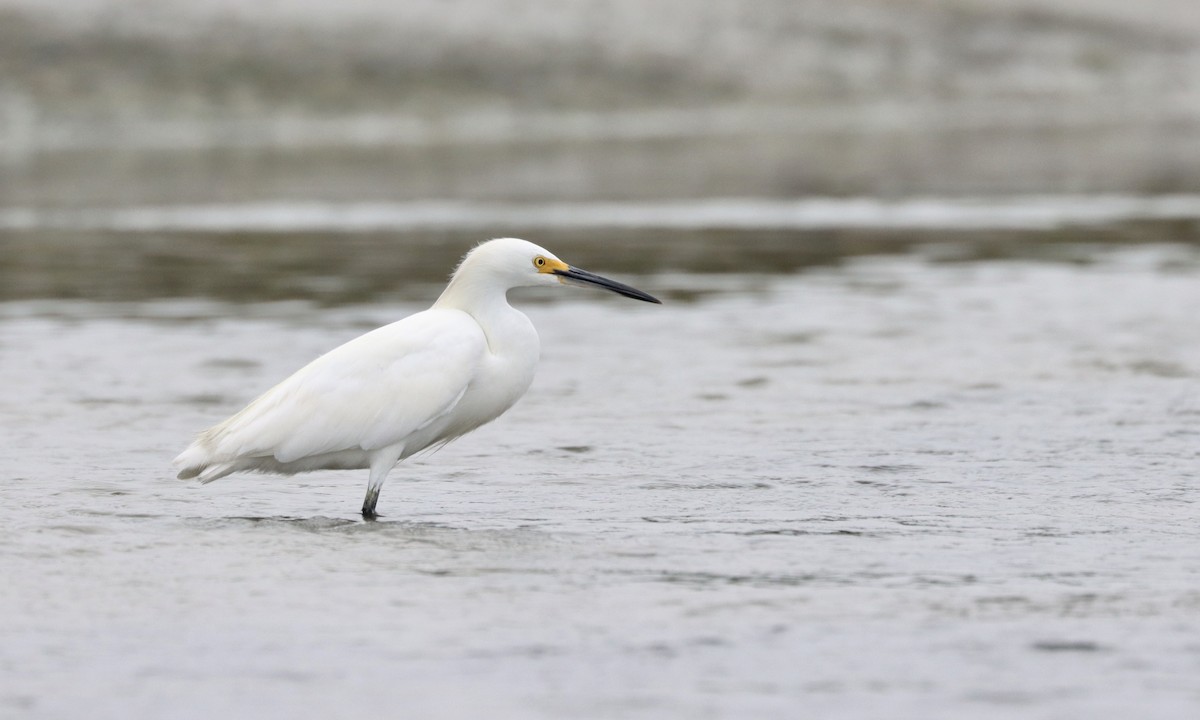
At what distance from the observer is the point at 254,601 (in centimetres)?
714

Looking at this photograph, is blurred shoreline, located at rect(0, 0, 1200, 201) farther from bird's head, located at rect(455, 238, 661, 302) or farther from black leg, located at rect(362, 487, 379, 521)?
black leg, located at rect(362, 487, 379, 521)

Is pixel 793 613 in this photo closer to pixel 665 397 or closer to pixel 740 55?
pixel 665 397

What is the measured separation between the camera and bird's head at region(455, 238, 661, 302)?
884 cm

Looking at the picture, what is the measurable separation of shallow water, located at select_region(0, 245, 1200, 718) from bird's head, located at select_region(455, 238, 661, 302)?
970mm

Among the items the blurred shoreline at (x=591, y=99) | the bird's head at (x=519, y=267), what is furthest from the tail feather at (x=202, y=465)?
the blurred shoreline at (x=591, y=99)

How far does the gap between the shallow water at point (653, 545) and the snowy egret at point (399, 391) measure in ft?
0.97

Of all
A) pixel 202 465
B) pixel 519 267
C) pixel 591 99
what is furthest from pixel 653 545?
pixel 591 99

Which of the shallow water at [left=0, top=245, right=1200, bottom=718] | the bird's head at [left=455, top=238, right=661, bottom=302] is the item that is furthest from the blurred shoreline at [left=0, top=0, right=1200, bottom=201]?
the bird's head at [left=455, top=238, right=661, bottom=302]

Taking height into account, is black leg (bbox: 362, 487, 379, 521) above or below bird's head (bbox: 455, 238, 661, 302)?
below

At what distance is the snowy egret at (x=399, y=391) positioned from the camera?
8.50 metres

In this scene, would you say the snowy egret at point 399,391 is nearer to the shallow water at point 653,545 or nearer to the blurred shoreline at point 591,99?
the shallow water at point 653,545

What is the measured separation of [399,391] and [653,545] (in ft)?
4.22

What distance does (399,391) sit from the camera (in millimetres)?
8500

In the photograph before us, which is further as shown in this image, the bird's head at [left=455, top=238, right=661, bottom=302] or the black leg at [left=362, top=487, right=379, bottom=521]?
the bird's head at [left=455, top=238, right=661, bottom=302]
